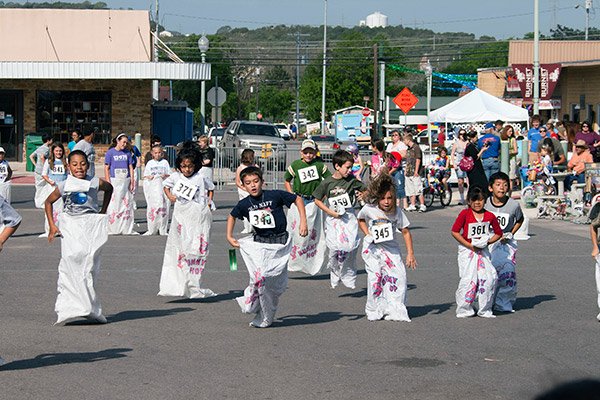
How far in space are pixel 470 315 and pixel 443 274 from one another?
362 cm

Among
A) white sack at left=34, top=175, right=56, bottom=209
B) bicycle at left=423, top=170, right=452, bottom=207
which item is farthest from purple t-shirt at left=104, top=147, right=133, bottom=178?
bicycle at left=423, top=170, right=452, bottom=207

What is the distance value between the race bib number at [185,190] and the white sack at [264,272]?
2487 millimetres

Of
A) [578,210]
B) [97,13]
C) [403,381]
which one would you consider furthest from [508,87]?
[403,381]

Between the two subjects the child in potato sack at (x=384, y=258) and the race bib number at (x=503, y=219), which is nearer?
the child in potato sack at (x=384, y=258)

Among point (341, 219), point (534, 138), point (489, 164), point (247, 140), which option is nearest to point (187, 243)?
point (341, 219)

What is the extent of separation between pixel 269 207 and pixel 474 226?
2198 millimetres

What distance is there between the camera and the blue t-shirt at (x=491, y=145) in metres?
25.4

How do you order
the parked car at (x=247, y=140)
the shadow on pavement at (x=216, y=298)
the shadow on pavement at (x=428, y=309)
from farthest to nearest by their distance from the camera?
1. the parked car at (x=247, y=140)
2. the shadow on pavement at (x=216, y=298)
3. the shadow on pavement at (x=428, y=309)

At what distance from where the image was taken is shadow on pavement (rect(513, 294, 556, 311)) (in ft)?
38.3

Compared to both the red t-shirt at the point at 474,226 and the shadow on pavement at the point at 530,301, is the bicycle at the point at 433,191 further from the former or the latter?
the red t-shirt at the point at 474,226

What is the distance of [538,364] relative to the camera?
8.41 metres

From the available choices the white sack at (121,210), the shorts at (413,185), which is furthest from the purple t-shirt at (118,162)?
the shorts at (413,185)

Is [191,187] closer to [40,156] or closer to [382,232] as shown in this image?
[382,232]

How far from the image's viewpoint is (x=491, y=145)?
83.4 feet
